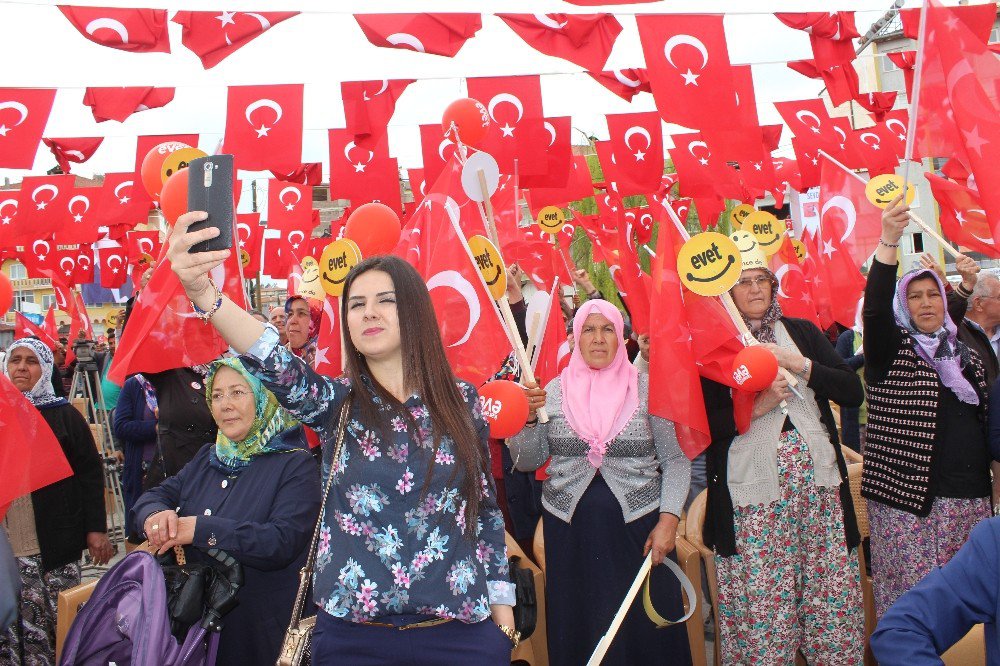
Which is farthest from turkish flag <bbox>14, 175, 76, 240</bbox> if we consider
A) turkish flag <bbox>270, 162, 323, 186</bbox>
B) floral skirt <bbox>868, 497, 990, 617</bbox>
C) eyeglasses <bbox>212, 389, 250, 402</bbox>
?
floral skirt <bbox>868, 497, 990, 617</bbox>

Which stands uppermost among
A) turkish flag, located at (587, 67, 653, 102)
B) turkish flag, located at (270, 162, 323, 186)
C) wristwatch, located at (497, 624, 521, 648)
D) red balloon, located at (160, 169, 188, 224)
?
turkish flag, located at (270, 162, 323, 186)

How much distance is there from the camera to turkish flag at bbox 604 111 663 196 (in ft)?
25.8

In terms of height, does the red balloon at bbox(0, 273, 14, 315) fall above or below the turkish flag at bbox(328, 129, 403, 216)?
below

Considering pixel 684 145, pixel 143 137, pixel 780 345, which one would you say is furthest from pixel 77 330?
pixel 780 345

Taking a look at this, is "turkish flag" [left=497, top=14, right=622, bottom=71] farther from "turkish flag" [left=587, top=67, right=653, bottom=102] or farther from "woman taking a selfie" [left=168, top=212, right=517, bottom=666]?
"woman taking a selfie" [left=168, top=212, right=517, bottom=666]

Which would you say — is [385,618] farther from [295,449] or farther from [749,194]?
[749,194]

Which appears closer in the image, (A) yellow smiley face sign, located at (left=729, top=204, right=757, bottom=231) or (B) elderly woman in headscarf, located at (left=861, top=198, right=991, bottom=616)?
(B) elderly woman in headscarf, located at (left=861, top=198, right=991, bottom=616)

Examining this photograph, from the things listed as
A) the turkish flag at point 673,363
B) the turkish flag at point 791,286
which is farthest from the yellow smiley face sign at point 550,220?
the turkish flag at point 673,363

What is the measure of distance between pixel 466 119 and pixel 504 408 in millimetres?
2892

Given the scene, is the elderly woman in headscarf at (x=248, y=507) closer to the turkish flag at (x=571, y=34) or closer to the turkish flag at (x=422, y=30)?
the turkish flag at (x=422, y=30)

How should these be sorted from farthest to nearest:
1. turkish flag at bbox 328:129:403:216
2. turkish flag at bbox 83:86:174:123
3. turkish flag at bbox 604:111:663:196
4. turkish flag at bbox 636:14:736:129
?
turkish flag at bbox 604:111:663:196, turkish flag at bbox 328:129:403:216, turkish flag at bbox 83:86:174:123, turkish flag at bbox 636:14:736:129

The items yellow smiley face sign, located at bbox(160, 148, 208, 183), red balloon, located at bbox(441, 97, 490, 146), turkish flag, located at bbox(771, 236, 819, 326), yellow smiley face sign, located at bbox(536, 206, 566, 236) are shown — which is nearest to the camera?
yellow smiley face sign, located at bbox(160, 148, 208, 183)

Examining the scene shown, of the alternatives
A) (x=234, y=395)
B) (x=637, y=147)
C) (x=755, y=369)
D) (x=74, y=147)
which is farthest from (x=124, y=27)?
(x=637, y=147)

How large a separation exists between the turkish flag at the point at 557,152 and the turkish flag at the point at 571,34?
1.75 metres
